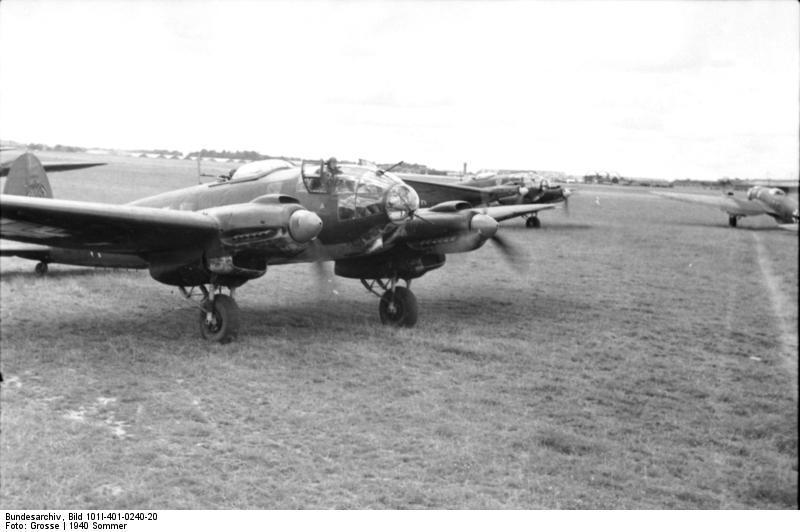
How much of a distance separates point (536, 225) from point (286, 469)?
79.3 feet

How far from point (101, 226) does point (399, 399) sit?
14.0ft

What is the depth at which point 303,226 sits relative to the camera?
→ 8.42 metres

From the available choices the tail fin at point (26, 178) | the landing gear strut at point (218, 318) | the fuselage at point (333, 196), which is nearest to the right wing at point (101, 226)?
the landing gear strut at point (218, 318)

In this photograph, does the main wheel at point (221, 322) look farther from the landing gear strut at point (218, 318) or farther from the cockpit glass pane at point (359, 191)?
the cockpit glass pane at point (359, 191)

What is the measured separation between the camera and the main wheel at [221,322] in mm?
9141

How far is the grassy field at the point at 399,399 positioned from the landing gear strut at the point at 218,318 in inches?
7.1

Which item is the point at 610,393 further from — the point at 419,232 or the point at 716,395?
the point at 419,232

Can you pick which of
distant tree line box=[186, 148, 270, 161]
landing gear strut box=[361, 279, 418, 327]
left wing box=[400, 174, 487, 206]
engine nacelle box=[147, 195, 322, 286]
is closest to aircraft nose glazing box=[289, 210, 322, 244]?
engine nacelle box=[147, 195, 322, 286]

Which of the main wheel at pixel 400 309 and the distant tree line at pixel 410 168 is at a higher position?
the distant tree line at pixel 410 168

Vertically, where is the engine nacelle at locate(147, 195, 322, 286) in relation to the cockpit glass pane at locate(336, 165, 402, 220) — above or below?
below

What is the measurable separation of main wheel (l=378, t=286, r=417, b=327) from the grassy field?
29 centimetres

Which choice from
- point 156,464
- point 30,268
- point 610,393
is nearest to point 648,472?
point 610,393

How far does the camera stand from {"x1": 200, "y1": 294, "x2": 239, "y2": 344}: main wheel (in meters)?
9.14

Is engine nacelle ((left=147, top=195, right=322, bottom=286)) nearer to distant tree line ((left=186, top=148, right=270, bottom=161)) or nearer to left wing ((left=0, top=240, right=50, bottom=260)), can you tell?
distant tree line ((left=186, top=148, right=270, bottom=161))
